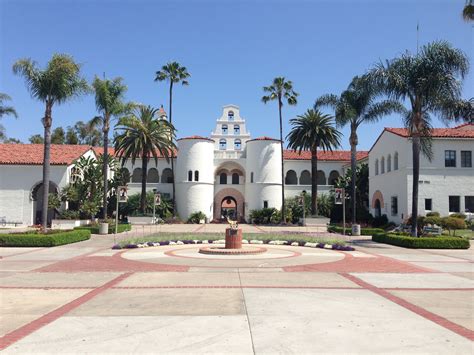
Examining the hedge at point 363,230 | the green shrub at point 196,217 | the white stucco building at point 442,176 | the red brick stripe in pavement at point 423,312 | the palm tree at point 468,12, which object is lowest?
the red brick stripe in pavement at point 423,312

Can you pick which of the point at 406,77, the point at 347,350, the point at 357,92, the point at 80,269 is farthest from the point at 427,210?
the point at 347,350

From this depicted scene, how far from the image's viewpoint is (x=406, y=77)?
23.8 metres

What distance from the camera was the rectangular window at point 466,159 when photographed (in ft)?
121

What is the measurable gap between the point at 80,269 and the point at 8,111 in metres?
29.7

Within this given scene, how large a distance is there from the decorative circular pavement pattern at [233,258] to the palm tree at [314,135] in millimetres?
26581

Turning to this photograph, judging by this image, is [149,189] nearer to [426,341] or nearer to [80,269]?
[80,269]

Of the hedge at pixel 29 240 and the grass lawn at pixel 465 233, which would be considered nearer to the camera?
the hedge at pixel 29 240

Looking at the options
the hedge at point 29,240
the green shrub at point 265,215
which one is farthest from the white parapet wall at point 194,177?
the hedge at point 29,240

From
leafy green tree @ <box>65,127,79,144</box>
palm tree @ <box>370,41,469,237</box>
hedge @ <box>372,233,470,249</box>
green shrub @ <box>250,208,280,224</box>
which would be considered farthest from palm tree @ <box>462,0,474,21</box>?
leafy green tree @ <box>65,127,79,144</box>

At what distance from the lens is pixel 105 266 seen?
1459cm

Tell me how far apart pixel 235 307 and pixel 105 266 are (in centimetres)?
766

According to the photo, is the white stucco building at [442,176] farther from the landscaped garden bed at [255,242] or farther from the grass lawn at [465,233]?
the landscaped garden bed at [255,242]

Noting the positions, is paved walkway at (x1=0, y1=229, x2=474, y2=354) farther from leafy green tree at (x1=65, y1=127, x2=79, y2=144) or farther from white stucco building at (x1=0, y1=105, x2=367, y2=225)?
leafy green tree at (x1=65, y1=127, x2=79, y2=144)

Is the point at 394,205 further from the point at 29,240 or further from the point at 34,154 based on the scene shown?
the point at 34,154
